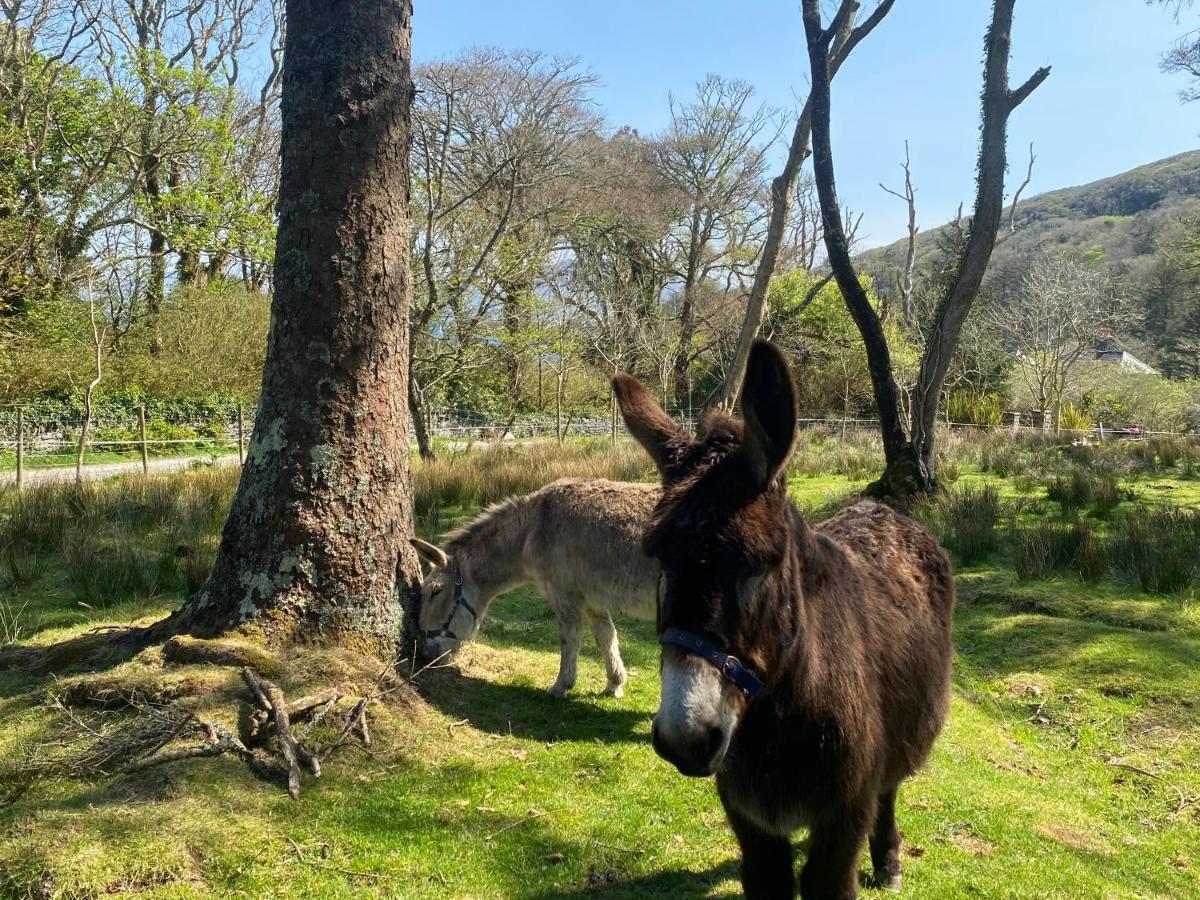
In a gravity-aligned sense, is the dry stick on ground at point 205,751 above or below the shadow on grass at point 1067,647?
above

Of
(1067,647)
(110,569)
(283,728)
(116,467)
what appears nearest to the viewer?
(283,728)

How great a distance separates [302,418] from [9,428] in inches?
892

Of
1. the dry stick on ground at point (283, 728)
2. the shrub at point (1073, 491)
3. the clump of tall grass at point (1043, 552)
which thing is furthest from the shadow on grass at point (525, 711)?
the shrub at point (1073, 491)

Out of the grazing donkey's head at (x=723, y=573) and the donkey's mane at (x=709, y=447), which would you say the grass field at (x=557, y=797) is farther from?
the donkey's mane at (x=709, y=447)

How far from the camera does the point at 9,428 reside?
21.3 m

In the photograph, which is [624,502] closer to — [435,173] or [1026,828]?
[1026,828]

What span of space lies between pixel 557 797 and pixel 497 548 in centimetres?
265

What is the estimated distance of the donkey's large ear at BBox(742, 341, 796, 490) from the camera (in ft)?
6.30

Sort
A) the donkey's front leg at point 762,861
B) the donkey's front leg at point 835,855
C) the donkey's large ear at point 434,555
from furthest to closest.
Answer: the donkey's large ear at point 434,555, the donkey's front leg at point 762,861, the donkey's front leg at point 835,855

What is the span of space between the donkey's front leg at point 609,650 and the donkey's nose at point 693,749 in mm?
4123

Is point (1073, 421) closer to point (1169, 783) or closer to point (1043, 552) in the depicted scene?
point (1043, 552)

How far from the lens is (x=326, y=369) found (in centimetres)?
469

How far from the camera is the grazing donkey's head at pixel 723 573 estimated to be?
5.89 ft

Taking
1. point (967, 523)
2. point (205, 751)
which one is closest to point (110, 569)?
point (205, 751)
